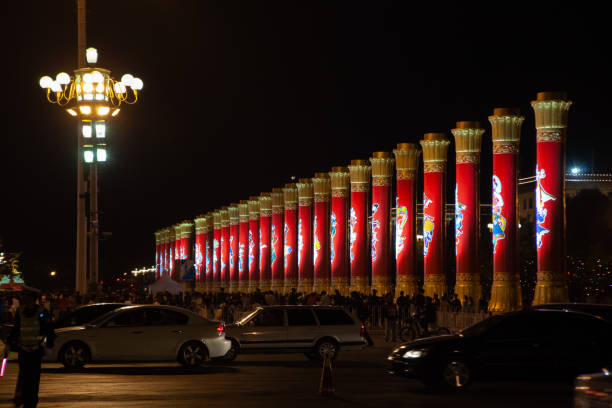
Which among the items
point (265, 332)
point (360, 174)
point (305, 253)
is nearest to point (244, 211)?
point (305, 253)

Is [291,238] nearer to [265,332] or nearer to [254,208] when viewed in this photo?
[254,208]

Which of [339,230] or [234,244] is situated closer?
[339,230]

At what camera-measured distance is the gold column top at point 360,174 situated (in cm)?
5816

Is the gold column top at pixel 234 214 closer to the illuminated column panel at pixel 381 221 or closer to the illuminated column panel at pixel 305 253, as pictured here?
the illuminated column panel at pixel 305 253

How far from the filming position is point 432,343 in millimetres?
16672

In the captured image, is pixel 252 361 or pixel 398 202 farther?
pixel 398 202

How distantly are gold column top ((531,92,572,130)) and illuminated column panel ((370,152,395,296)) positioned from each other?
16963 mm

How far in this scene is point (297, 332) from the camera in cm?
2408

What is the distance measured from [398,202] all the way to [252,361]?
27433 mm

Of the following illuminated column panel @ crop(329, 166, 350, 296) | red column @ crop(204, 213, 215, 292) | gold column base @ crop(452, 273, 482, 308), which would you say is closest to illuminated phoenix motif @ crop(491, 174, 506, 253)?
gold column base @ crop(452, 273, 482, 308)

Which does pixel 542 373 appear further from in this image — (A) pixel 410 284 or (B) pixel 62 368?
(A) pixel 410 284

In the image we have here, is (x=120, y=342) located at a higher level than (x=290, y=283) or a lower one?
lower

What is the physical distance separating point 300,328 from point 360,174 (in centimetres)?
3468

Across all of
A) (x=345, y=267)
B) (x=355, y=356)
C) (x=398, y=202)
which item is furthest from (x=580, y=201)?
(x=355, y=356)
